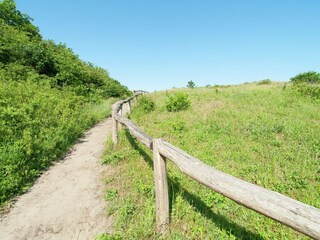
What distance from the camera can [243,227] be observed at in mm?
3479

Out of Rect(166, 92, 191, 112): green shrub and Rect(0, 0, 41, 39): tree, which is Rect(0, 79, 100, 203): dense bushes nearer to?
Rect(166, 92, 191, 112): green shrub

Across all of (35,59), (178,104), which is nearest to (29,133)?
(178,104)

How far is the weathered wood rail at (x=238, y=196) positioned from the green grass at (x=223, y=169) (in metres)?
0.57

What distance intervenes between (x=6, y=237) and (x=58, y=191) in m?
1.50

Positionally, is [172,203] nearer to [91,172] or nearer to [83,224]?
[83,224]

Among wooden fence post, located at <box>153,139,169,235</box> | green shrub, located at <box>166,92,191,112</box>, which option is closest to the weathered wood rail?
wooden fence post, located at <box>153,139,169,235</box>

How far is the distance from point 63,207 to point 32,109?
4938 millimetres

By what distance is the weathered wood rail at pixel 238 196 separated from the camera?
5.58 ft

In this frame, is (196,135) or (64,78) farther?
(64,78)

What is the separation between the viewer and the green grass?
11.6 ft

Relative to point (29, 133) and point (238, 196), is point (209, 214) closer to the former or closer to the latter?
point (238, 196)

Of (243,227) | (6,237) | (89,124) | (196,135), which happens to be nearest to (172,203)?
(243,227)

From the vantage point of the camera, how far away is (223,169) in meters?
5.33

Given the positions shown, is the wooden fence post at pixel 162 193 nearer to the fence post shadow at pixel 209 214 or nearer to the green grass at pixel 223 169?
the green grass at pixel 223 169
